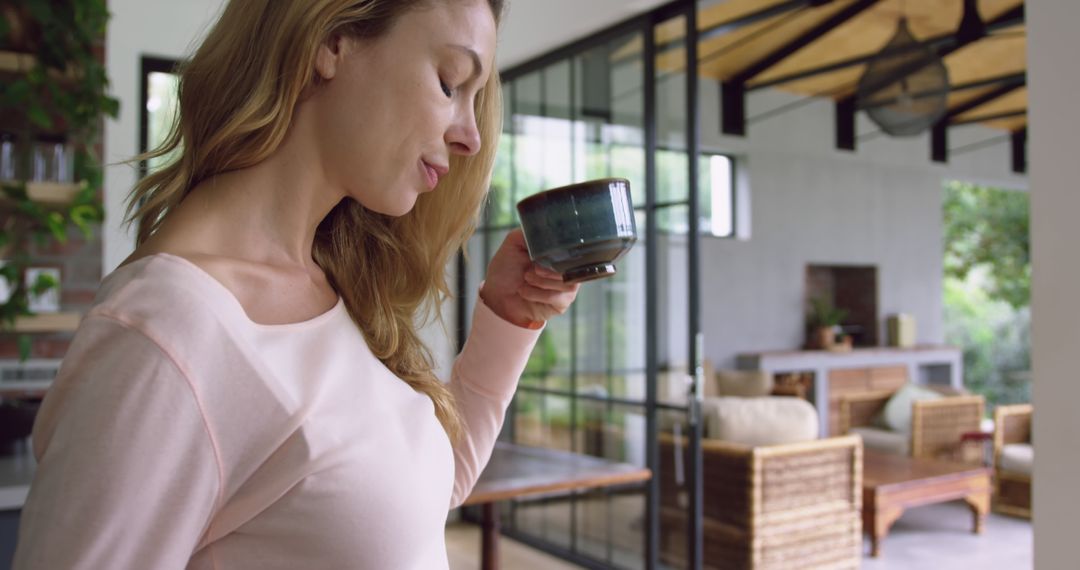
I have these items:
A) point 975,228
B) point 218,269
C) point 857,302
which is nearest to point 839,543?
point 218,269

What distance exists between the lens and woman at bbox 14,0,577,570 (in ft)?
1.70

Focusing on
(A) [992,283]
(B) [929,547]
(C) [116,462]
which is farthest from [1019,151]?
(C) [116,462]

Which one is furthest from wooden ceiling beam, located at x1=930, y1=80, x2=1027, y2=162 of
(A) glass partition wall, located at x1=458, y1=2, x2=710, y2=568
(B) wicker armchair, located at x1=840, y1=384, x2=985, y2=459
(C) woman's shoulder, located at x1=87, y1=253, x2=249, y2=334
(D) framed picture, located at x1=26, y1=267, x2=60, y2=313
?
(C) woman's shoulder, located at x1=87, y1=253, x2=249, y2=334

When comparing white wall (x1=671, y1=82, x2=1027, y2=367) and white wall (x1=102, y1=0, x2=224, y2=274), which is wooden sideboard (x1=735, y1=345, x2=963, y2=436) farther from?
white wall (x1=102, y1=0, x2=224, y2=274)

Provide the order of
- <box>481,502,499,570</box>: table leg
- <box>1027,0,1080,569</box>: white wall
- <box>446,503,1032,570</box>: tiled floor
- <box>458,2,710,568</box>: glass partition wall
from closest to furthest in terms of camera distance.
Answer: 1. <box>1027,0,1080,569</box>: white wall
2. <box>481,502,499,570</box>: table leg
3. <box>458,2,710,568</box>: glass partition wall
4. <box>446,503,1032,570</box>: tiled floor

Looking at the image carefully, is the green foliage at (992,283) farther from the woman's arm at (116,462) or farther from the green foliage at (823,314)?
the woman's arm at (116,462)

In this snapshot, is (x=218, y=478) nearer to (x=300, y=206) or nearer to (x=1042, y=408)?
(x=300, y=206)

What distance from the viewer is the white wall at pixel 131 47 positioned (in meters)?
3.80

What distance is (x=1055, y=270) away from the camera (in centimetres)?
195

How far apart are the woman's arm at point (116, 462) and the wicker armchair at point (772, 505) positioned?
10.5 ft

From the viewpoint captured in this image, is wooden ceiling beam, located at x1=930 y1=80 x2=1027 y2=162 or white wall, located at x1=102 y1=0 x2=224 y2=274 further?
wooden ceiling beam, located at x1=930 y1=80 x2=1027 y2=162

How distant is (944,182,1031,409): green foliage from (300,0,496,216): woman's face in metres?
10.7

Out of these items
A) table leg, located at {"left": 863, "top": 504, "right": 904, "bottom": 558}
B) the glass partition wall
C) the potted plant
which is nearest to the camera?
the glass partition wall

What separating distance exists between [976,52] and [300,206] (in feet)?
24.5
